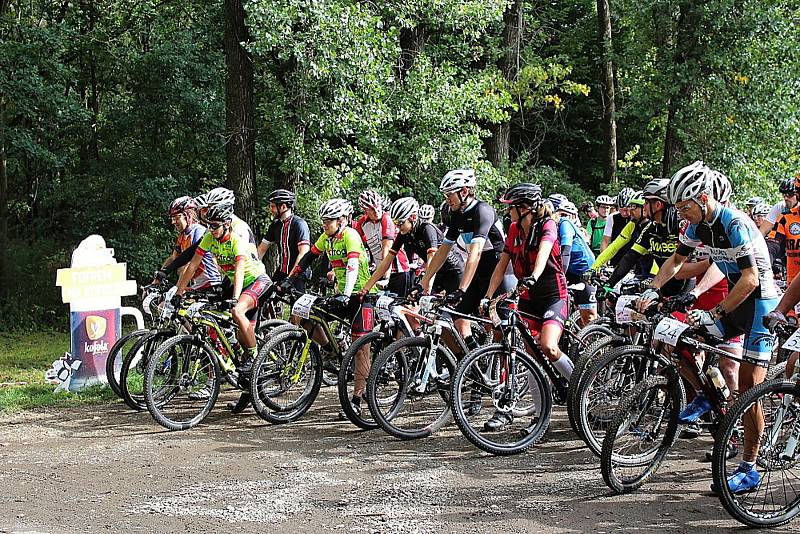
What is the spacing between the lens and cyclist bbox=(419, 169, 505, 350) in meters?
7.90

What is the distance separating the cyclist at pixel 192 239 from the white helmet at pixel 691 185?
4948 millimetres

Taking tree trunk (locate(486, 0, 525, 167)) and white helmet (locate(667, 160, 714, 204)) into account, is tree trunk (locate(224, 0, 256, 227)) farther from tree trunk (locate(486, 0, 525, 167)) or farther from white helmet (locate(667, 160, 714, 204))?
white helmet (locate(667, 160, 714, 204))

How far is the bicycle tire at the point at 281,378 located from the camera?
8203 mm

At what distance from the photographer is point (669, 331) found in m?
5.88

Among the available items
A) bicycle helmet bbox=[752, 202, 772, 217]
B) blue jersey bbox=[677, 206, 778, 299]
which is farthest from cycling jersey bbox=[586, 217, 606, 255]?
blue jersey bbox=[677, 206, 778, 299]

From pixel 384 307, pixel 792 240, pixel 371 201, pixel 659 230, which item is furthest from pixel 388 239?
pixel 792 240

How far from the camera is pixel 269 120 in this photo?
16031 mm

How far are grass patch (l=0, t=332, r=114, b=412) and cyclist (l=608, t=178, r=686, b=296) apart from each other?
5518mm

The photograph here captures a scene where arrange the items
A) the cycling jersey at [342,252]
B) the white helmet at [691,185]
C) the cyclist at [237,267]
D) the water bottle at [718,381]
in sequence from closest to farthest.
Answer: the white helmet at [691,185] → the water bottle at [718,381] → the cyclist at [237,267] → the cycling jersey at [342,252]

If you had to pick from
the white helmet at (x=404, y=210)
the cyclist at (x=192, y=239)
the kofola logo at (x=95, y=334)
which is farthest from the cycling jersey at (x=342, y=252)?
the kofola logo at (x=95, y=334)

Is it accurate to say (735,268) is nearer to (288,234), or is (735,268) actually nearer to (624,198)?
(624,198)

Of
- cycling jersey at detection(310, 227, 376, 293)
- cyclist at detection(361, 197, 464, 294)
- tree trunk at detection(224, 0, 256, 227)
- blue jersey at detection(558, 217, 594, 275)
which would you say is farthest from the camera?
tree trunk at detection(224, 0, 256, 227)

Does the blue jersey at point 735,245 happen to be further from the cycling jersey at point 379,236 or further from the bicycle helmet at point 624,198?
the bicycle helmet at point 624,198

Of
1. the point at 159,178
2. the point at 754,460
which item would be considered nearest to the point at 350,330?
the point at 754,460
